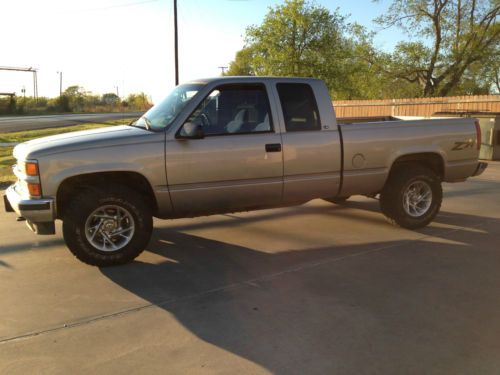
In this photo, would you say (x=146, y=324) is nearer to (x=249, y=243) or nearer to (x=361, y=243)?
(x=249, y=243)

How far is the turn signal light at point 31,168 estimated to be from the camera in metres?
4.50

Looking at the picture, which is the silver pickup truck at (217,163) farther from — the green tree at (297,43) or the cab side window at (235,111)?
the green tree at (297,43)

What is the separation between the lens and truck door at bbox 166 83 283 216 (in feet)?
16.4

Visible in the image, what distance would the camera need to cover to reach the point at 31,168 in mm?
4523

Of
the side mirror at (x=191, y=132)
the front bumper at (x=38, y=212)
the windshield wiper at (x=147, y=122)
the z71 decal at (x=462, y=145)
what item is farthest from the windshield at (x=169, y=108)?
the z71 decal at (x=462, y=145)

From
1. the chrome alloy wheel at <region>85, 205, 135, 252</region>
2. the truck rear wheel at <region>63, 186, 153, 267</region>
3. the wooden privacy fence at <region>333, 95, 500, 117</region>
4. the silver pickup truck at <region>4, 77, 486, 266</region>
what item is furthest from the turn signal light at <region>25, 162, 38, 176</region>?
the wooden privacy fence at <region>333, 95, 500, 117</region>

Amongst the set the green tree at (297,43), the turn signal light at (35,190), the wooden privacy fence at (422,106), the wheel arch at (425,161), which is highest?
the green tree at (297,43)

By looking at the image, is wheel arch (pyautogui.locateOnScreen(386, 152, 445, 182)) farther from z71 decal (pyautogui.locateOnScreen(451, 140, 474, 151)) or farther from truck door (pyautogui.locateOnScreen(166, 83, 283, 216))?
truck door (pyautogui.locateOnScreen(166, 83, 283, 216))

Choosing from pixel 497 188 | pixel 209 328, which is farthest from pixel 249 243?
pixel 497 188

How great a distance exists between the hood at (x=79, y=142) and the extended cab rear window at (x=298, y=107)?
1.62 meters

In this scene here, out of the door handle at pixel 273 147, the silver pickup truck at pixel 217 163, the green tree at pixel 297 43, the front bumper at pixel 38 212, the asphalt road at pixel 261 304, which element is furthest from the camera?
the green tree at pixel 297 43

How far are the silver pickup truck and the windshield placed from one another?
0.02 metres

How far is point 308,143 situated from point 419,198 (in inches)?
79.4

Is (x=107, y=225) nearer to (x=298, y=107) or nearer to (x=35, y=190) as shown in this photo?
(x=35, y=190)
